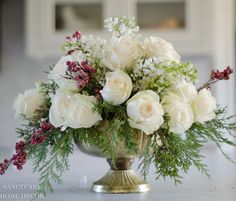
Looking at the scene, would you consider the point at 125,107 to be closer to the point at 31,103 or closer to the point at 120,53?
the point at 120,53

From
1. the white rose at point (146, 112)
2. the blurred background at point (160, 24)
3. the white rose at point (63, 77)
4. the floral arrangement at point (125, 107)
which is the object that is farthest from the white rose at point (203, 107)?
the blurred background at point (160, 24)

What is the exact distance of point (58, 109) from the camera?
993 mm

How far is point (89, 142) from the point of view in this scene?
3.27 ft

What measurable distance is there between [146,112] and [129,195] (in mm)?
201

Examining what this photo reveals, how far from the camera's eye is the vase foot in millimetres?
1074

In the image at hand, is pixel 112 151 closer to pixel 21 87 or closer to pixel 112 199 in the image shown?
pixel 112 199

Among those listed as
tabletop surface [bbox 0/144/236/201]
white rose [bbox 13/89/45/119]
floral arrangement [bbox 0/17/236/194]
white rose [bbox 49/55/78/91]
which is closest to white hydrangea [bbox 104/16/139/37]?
floral arrangement [bbox 0/17/236/194]

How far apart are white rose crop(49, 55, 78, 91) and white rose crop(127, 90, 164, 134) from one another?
12 cm

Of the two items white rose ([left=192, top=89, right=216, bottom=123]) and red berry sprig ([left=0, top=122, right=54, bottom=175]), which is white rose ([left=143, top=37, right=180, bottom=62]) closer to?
white rose ([left=192, top=89, right=216, bottom=123])

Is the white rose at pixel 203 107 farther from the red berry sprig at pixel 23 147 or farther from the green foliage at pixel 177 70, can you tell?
the red berry sprig at pixel 23 147

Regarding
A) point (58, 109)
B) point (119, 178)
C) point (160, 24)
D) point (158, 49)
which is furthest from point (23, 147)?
point (160, 24)

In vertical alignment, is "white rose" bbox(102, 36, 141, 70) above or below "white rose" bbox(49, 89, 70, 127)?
above

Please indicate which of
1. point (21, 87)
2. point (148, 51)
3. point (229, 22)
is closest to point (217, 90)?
point (229, 22)

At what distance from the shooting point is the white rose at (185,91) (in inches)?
39.6
